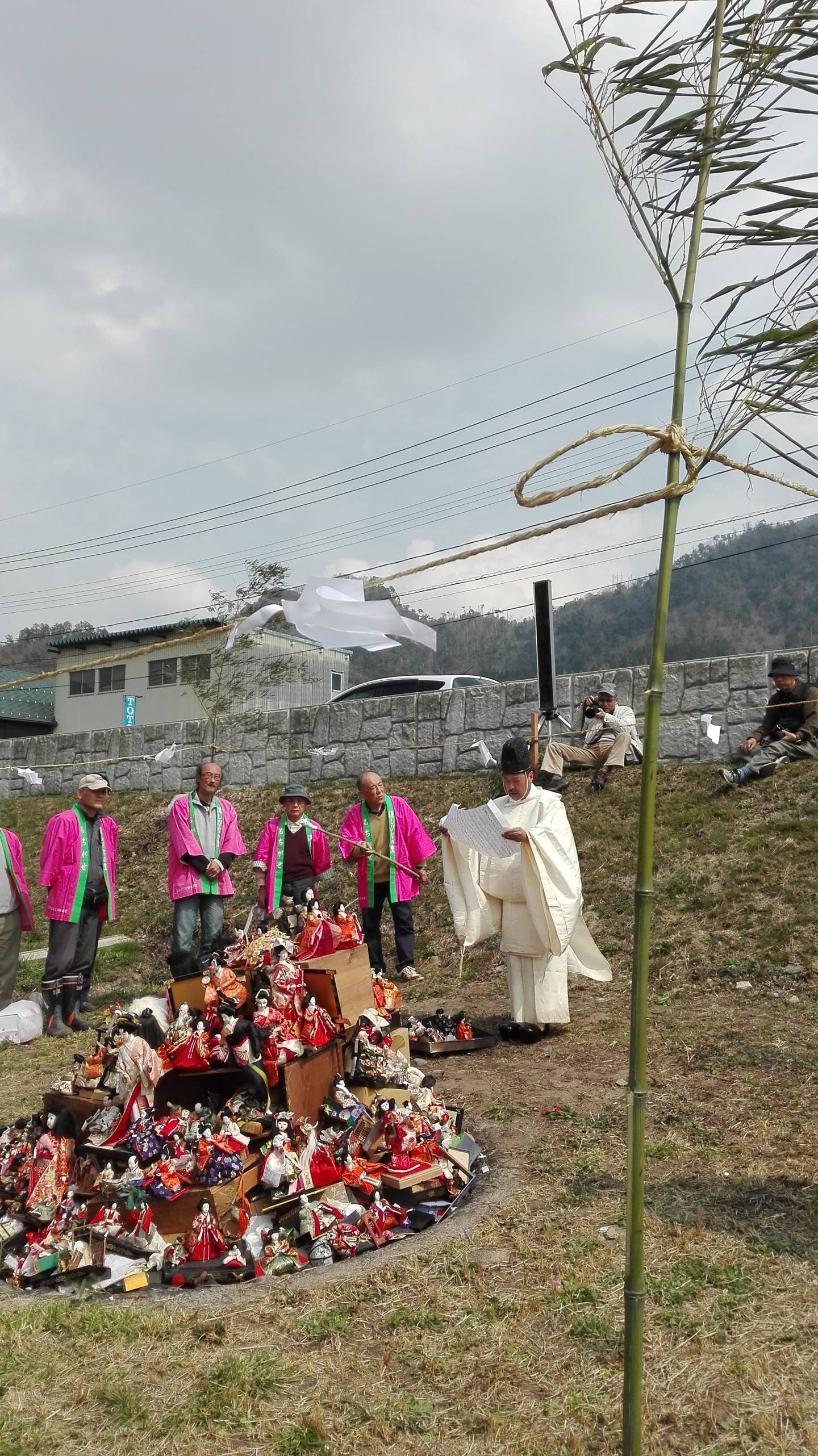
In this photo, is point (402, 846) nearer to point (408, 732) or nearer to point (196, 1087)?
point (196, 1087)

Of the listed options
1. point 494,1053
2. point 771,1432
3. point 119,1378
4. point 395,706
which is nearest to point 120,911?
point 395,706

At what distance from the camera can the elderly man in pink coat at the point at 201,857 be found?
8.31 metres

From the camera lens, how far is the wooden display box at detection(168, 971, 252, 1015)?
16.1ft

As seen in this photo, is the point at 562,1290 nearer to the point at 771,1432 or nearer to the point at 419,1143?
the point at 771,1432

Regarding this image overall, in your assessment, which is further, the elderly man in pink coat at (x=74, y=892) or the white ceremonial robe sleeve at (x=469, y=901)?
the elderly man in pink coat at (x=74, y=892)

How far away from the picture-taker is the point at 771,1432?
2.56 meters

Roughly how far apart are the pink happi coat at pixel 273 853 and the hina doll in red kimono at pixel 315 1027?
314cm

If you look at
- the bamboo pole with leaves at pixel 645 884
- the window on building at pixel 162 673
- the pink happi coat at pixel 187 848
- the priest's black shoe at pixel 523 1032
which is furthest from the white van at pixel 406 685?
the window on building at pixel 162 673

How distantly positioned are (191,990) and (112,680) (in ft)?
110

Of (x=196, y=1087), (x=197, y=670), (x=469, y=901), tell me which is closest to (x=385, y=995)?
(x=469, y=901)

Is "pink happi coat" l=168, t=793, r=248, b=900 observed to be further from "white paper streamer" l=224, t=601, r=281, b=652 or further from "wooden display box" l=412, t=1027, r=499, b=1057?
"white paper streamer" l=224, t=601, r=281, b=652

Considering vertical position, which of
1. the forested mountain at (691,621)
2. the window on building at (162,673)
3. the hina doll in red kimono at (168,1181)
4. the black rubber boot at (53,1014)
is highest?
the forested mountain at (691,621)

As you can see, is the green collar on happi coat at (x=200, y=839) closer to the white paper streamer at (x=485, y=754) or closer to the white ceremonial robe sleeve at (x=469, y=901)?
the white ceremonial robe sleeve at (x=469, y=901)

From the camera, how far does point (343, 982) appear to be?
5.06m
